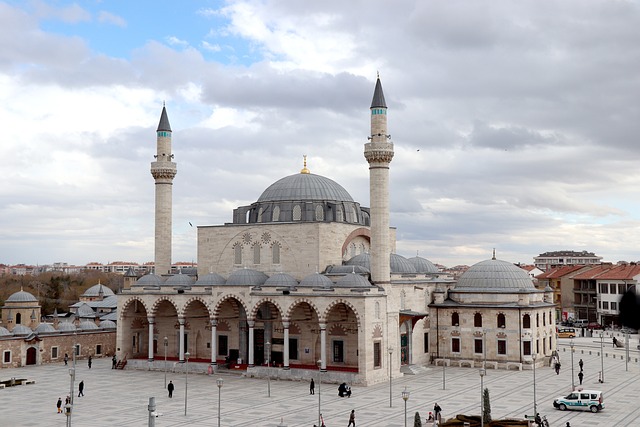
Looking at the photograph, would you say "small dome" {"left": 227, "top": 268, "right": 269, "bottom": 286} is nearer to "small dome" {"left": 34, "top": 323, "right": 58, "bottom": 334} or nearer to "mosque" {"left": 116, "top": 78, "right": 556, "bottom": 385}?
"mosque" {"left": 116, "top": 78, "right": 556, "bottom": 385}

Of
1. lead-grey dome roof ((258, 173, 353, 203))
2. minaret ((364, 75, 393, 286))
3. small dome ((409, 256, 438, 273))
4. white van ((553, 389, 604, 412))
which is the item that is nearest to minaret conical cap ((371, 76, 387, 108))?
minaret ((364, 75, 393, 286))

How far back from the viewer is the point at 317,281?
42312mm

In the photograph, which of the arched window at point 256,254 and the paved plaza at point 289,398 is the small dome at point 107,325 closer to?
the paved plaza at point 289,398

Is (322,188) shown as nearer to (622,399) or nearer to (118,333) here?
(118,333)

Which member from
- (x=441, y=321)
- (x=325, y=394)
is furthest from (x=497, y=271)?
(x=325, y=394)

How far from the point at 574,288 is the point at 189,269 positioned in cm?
5435

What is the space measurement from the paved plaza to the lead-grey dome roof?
14.6 meters

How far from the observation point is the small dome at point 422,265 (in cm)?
5447

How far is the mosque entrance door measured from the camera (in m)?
51.1

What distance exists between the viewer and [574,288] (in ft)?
289

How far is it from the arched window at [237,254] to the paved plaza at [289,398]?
351 inches

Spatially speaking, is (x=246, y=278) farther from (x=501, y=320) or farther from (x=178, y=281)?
(x=501, y=320)

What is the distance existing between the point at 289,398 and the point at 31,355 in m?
25.7

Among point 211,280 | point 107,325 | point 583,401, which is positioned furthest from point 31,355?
point 583,401
